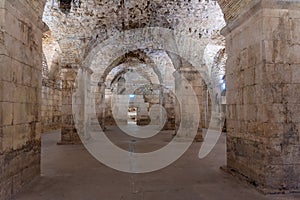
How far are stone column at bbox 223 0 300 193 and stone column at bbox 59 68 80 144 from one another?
17.8 ft

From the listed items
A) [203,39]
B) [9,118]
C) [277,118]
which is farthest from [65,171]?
[203,39]

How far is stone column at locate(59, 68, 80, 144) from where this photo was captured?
7.21 metres

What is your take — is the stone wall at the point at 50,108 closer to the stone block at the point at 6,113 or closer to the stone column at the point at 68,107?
the stone column at the point at 68,107

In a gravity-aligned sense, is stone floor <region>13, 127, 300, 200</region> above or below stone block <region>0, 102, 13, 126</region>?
below

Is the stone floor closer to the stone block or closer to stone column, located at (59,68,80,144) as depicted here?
the stone block

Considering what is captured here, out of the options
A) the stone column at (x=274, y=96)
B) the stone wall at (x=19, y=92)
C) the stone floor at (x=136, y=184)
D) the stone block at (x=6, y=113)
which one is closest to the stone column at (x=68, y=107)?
the stone floor at (x=136, y=184)

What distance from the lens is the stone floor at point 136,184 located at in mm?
2783

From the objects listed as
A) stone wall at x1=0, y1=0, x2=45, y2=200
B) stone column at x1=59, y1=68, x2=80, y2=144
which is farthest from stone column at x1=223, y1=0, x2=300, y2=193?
stone column at x1=59, y1=68, x2=80, y2=144

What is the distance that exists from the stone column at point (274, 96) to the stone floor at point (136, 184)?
10.0 inches

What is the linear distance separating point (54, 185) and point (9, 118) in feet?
3.62

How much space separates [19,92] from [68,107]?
4471mm

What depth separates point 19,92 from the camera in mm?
2967

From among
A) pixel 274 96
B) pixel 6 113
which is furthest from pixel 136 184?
pixel 274 96

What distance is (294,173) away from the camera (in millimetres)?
2852
